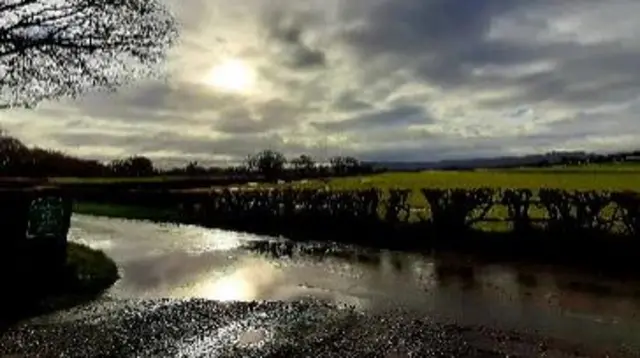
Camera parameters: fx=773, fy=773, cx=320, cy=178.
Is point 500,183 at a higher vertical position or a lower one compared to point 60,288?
higher

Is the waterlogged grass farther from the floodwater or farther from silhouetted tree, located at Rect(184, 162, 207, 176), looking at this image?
silhouetted tree, located at Rect(184, 162, 207, 176)

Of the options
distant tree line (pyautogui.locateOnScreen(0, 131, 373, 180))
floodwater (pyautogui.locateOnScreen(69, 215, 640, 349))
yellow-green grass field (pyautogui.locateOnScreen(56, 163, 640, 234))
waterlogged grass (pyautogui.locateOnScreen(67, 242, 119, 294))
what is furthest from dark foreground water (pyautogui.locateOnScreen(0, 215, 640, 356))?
distant tree line (pyautogui.locateOnScreen(0, 131, 373, 180))

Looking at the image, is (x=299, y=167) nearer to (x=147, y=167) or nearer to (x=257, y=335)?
(x=147, y=167)

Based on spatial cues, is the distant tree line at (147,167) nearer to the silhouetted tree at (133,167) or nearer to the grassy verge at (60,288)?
the silhouetted tree at (133,167)

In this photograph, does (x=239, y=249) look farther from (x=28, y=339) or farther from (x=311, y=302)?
(x=28, y=339)

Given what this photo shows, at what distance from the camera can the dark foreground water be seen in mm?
11242

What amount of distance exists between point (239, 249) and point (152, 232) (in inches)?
312

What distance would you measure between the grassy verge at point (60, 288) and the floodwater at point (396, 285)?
52 centimetres

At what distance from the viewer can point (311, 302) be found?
1435cm

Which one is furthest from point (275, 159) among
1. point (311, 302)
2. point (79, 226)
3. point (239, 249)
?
point (311, 302)

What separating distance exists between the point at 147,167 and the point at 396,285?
7239 centimetres

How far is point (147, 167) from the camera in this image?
282ft

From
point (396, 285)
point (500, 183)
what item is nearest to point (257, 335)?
point (396, 285)

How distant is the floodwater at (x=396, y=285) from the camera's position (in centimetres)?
1284
